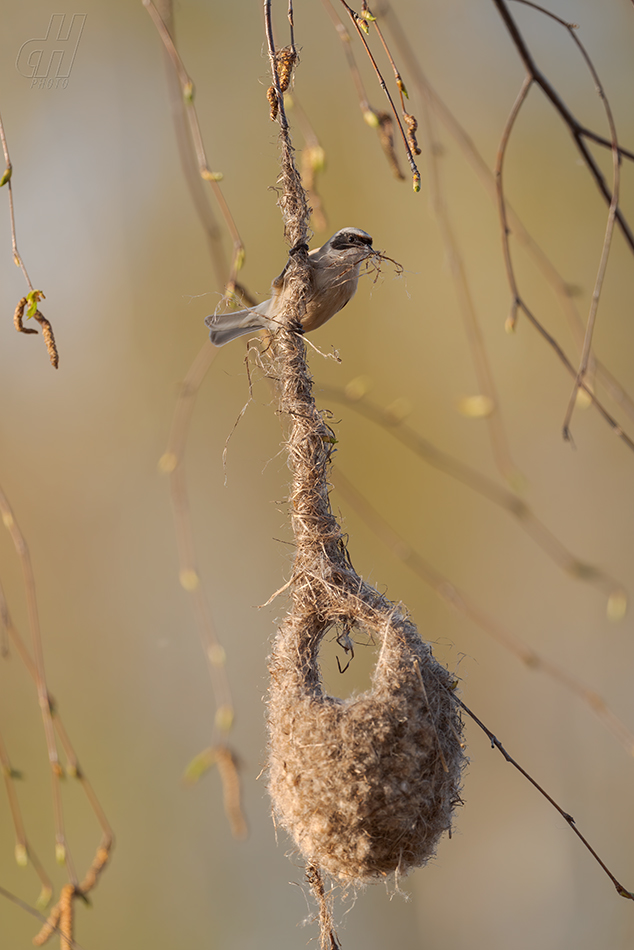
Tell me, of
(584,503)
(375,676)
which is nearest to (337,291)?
(375,676)

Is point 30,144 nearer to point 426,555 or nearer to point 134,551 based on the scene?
point 134,551

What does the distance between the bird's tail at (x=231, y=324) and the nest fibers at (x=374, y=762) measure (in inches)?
26.8

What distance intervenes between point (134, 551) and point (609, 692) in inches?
97.7

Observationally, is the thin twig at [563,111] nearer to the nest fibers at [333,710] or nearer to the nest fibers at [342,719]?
the nest fibers at [333,710]

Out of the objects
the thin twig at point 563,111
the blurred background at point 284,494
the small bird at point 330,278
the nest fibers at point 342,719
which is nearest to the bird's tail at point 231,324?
the small bird at point 330,278

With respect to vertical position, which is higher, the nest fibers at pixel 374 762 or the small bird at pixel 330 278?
the small bird at pixel 330 278

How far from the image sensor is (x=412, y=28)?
3684 mm

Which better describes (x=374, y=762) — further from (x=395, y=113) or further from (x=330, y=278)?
(x=395, y=113)

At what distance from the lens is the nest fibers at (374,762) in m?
1.17

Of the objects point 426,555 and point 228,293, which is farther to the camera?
point 426,555

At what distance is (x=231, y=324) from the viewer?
160cm

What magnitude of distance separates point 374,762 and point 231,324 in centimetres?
92

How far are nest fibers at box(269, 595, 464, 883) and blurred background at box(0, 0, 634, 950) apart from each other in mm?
2350

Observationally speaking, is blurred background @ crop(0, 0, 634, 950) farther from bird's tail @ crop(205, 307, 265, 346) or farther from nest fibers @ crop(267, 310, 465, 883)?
nest fibers @ crop(267, 310, 465, 883)
